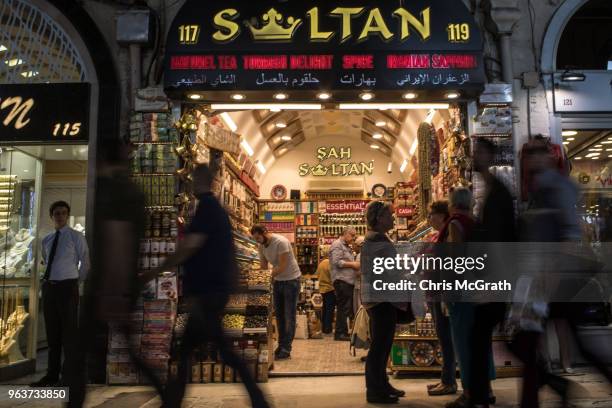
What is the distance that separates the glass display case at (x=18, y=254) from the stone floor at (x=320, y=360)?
113 inches

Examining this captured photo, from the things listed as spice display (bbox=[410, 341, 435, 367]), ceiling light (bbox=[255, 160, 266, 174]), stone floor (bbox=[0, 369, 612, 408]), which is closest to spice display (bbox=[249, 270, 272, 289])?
stone floor (bbox=[0, 369, 612, 408])

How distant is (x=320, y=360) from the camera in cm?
716

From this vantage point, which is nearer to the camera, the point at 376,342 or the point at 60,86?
the point at 376,342

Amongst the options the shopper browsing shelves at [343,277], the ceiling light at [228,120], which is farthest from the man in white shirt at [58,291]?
the shopper browsing shelves at [343,277]

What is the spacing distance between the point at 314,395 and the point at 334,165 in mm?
10390

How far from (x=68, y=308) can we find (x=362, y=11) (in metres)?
4.24

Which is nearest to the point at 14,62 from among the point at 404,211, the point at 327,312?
the point at 327,312

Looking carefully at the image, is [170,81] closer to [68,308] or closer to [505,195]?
[68,308]

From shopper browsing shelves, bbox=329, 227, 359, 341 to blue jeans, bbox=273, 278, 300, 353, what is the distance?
5.53ft

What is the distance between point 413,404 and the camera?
469cm

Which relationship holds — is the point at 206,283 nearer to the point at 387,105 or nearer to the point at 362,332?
the point at 362,332

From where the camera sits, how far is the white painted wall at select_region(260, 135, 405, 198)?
15383mm

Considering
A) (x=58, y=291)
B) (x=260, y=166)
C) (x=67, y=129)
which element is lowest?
(x=58, y=291)

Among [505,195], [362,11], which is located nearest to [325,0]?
[362,11]
